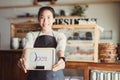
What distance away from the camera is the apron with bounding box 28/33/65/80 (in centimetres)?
124

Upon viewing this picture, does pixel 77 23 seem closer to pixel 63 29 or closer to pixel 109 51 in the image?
pixel 63 29

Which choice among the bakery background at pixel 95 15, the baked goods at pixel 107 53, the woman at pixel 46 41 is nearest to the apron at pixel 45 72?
the woman at pixel 46 41

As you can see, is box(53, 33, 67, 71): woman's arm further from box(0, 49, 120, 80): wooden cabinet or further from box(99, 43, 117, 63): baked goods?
box(99, 43, 117, 63): baked goods

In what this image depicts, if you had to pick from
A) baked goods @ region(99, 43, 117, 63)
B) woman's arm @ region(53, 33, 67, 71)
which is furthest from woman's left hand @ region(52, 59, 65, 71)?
baked goods @ region(99, 43, 117, 63)

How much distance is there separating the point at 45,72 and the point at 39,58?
9cm

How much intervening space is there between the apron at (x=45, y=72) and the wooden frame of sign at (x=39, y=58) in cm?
5

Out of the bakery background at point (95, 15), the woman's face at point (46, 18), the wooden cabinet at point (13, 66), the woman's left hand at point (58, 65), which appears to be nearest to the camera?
the woman's left hand at point (58, 65)

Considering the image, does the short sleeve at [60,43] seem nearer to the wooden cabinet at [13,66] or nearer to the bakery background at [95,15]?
the wooden cabinet at [13,66]

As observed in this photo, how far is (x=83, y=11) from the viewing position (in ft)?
16.8

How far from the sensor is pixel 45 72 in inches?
49.0

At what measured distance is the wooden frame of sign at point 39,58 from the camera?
1201 mm

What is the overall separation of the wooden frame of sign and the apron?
0.17 ft

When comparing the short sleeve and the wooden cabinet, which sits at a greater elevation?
the short sleeve

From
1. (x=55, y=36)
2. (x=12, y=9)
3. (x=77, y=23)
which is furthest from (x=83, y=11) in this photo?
(x=55, y=36)
